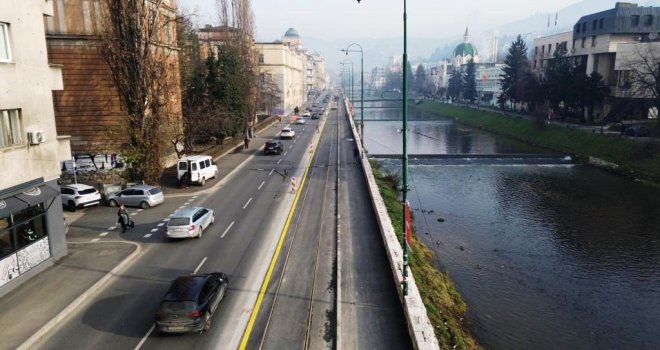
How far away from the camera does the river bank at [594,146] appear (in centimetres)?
4931

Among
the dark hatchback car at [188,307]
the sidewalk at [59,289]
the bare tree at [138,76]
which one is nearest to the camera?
the dark hatchback car at [188,307]

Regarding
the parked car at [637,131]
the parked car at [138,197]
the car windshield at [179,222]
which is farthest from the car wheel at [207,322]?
the parked car at [637,131]

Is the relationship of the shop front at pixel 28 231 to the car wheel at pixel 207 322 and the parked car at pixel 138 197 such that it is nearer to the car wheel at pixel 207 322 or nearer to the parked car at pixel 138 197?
the car wheel at pixel 207 322

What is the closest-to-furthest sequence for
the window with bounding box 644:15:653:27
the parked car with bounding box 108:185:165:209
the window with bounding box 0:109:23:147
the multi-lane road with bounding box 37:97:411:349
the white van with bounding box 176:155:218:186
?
the multi-lane road with bounding box 37:97:411:349, the window with bounding box 0:109:23:147, the parked car with bounding box 108:185:165:209, the white van with bounding box 176:155:218:186, the window with bounding box 644:15:653:27

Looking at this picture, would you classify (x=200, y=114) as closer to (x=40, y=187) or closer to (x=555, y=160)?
(x=40, y=187)

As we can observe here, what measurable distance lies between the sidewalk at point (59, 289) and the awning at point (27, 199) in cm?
298

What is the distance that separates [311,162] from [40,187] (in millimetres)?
29242

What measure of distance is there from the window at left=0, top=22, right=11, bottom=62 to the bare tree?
14856 millimetres

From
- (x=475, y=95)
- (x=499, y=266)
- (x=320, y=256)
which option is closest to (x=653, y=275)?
(x=499, y=266)

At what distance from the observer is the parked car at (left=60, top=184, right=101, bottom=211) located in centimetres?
2998

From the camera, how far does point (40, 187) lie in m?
20.1

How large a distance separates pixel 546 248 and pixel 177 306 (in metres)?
23.2

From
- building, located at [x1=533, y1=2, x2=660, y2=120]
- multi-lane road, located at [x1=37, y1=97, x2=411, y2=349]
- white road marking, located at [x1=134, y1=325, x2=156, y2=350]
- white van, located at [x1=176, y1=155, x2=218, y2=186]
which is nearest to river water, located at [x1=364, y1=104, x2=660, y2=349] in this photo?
multi-lane road, located at [x1=37, y1=97, x2=411, y2=349]

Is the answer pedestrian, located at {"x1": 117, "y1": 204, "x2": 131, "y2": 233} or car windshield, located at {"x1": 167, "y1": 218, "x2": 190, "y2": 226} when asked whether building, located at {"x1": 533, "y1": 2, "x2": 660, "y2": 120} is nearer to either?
car windshield, located at {"x1": 167, "y1": 218, "x2": 190, "y2": 226}
